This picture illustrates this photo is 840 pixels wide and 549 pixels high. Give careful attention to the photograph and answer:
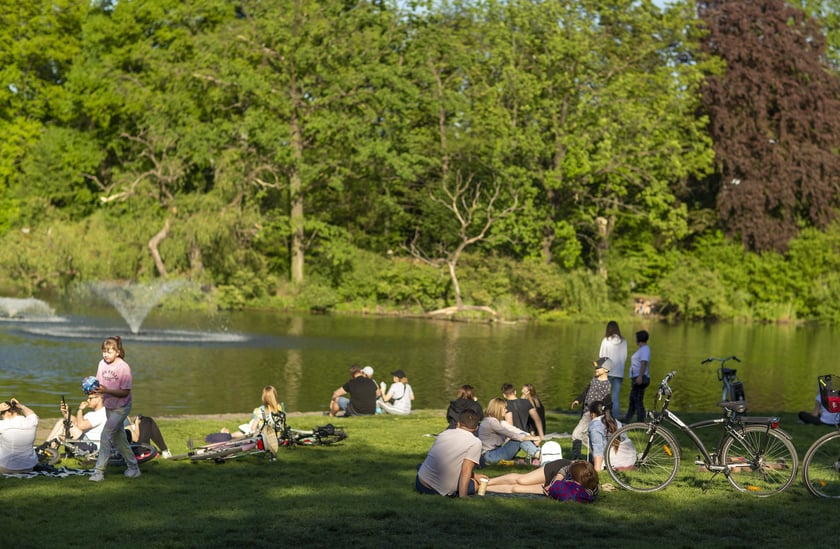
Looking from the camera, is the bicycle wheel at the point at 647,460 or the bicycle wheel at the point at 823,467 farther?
the bicycle wheel at the point at 647,460

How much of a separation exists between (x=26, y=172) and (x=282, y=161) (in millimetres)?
14593

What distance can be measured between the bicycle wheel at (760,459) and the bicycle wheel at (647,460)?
590mm

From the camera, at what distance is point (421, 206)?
61250 millimetres

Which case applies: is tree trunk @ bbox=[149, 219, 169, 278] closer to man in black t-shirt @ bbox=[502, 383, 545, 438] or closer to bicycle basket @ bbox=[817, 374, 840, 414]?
man in black t-shirt @ bbox=[502, 383, 545, 438]

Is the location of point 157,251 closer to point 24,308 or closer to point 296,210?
point 24,308

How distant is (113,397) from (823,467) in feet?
26.3

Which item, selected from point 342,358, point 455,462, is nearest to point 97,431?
point 455,462

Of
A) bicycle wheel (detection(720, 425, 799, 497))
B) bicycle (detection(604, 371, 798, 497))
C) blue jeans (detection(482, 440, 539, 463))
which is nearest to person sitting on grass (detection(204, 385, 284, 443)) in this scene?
blue jeans (detection(482, 440, 539, 463))

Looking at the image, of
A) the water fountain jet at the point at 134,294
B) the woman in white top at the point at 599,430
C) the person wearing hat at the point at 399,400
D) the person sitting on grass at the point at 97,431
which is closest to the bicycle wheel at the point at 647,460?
the woman in white top at the point at 599,430

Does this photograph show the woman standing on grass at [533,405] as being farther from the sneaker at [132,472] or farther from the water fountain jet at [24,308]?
the water fountain jet at [24,308]

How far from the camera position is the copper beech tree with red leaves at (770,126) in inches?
2429

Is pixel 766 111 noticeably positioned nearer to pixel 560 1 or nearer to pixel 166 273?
pixel 560 1

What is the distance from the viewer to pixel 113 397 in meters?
14.0

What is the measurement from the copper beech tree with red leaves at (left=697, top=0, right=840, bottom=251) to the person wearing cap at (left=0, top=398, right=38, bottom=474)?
51871mm
